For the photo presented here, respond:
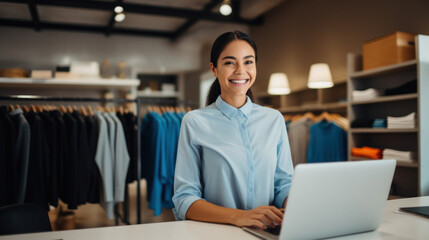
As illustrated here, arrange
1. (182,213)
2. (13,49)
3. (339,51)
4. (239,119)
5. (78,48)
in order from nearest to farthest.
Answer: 1. (182,213)
2. (239,119)
3. (339,51)
4. (13,49)
5. (78,48)

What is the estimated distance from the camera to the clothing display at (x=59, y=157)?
2521mm

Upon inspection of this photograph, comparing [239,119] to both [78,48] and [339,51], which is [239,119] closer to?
[339,51]

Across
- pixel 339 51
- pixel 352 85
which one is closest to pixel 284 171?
pixel 352 85

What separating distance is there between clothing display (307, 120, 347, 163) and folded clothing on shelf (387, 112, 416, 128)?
0.70 meters

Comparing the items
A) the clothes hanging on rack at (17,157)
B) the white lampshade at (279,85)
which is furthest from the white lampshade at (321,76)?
the clothes hanging on rack at (17,157)

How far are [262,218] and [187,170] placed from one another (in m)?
0.37

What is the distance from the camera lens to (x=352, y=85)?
3393 mm

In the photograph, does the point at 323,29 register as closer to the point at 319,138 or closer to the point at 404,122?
the point at 319,138

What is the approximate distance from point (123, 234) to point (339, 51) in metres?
3.73

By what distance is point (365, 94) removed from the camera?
3.18m

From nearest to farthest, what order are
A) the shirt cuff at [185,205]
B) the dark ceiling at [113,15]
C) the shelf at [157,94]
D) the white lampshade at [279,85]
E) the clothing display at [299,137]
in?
the shirt cuff at [185,205]
the clothing display at [299,137]
the white lampshade at [279,85]
the dark ceiling at [113,15]
the shelf at [157,94]

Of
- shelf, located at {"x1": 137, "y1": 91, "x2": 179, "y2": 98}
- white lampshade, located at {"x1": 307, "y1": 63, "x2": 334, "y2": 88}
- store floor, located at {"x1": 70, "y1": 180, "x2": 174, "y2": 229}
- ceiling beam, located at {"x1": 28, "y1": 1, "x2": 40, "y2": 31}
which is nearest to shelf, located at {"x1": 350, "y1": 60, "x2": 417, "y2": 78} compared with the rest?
white lampshade, located at {"x1": 307, "y1": 63, "x2": 334, "y2": 88}

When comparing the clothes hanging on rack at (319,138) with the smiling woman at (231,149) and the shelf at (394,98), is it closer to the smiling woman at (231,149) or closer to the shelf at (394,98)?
the shelf at (394,98)

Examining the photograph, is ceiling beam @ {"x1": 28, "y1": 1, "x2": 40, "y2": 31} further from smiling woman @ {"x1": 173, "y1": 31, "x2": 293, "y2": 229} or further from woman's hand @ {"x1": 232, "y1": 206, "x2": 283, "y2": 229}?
woman's hand @ {"x1": 232, "y1": 206, "x2": 283, "y2": 229}
